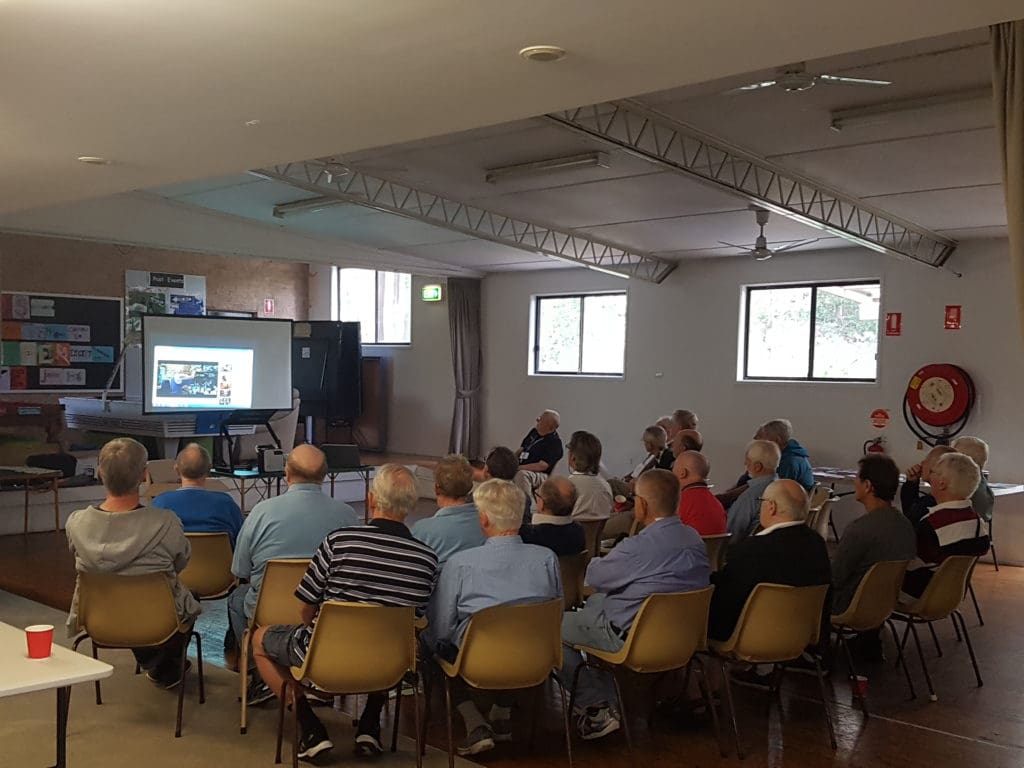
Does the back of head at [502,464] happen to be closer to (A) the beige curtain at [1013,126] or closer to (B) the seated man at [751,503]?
(B) the seated man at [751,503]

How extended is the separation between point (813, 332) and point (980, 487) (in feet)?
14.4

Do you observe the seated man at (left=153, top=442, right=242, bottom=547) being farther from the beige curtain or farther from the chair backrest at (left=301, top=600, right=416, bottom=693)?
the beige curtain

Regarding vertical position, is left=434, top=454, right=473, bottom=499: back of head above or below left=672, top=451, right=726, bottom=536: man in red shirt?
above

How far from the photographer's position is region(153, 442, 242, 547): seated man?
A: 4648 millimetres

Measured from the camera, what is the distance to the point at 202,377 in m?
9.39

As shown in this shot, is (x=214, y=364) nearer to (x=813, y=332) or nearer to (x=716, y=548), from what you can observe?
(x=716, y=548)

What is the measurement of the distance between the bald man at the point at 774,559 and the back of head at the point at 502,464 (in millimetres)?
1713

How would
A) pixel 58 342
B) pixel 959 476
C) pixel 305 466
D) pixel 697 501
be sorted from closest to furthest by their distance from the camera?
1. pixel 305 466
2. pixel 959 476
3. pixel 697 501
4. pixel 58 342

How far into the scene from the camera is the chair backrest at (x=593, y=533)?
543cm

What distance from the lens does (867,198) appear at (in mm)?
7863

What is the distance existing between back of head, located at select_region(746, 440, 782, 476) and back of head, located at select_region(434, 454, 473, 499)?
2.18m

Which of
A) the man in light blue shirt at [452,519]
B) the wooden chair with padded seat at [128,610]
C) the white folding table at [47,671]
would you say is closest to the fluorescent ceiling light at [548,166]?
the man in light blue shirt at [452,519]

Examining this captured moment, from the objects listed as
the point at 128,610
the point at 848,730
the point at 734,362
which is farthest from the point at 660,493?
the point at 734,362

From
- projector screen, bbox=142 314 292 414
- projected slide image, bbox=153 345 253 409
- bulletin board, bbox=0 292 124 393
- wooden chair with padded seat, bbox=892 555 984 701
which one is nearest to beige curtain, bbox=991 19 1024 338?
wooden chair with padded seat, bbox=892 555 984 701
